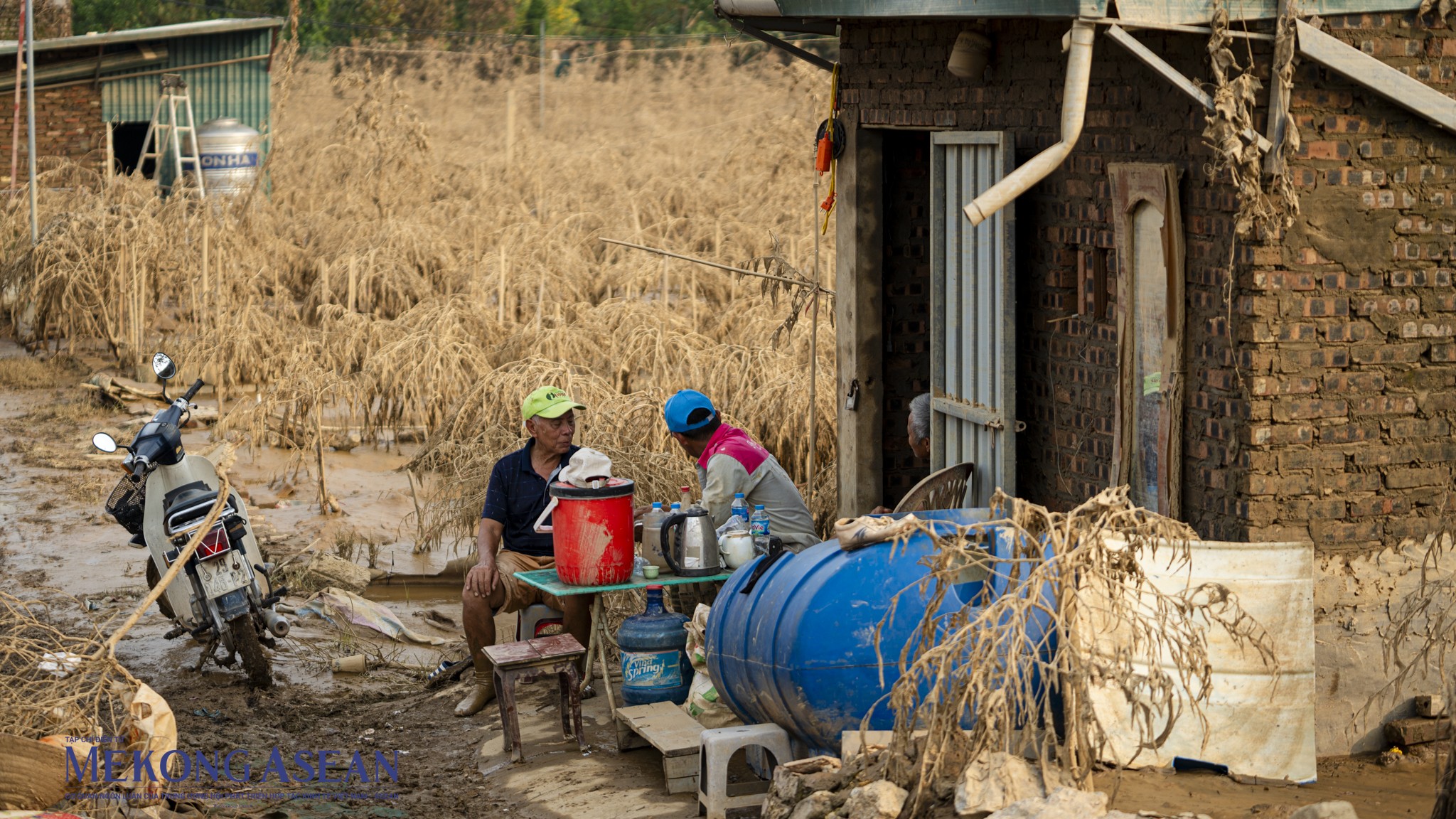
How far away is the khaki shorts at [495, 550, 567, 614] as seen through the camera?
23.0 ft

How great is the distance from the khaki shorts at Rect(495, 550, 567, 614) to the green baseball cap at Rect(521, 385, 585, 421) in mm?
661

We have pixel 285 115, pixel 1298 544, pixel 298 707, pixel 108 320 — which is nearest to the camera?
pixel 1298 544

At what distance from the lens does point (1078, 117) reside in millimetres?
5145

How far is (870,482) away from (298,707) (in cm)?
322

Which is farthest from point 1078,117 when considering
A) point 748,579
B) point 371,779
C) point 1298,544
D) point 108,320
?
point 108,320

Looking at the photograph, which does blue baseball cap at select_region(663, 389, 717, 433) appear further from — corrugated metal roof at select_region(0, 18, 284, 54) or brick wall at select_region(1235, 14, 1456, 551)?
corrugated metal roof at select_region(0, 18, 284, 54)

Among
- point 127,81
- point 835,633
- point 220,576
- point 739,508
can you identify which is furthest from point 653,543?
point 127,81

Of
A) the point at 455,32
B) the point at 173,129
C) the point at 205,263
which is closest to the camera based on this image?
the point at 205,263

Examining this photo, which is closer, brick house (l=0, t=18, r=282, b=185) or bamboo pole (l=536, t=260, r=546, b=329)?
bamboo pole (l=536, t=260, r=546, b=329)

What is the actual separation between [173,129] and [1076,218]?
17.6 meters

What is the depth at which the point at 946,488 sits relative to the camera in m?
7.07

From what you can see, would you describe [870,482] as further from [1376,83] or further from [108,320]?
[108,320]

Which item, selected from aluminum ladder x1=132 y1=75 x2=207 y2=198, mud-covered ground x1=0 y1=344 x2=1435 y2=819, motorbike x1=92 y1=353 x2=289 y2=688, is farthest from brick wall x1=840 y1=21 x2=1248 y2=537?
aluminum ladder x1=132 y1=75 x2=207 y2=198

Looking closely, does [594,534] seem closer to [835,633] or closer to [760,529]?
[760,529]
